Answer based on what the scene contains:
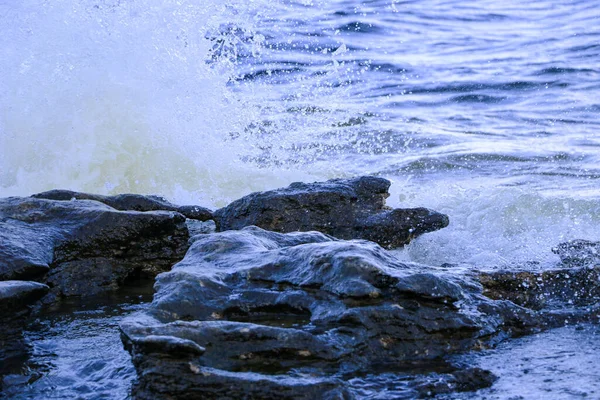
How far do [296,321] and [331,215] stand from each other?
6.16ft

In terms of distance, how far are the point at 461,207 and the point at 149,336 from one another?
4.14 metres

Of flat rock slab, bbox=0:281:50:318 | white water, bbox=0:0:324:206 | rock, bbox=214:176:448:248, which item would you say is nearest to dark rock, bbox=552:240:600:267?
rock, bbox=214:176:448:248

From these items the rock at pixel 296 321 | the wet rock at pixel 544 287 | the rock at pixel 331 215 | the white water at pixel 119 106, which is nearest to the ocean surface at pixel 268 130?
the white water at pixel 119 106

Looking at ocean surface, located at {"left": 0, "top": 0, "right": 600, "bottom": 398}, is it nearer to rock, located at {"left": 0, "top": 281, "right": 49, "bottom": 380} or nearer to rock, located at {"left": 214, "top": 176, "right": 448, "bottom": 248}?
rock, located at {"left": 214, "top": 176, "right": 448, "bottom": 248}

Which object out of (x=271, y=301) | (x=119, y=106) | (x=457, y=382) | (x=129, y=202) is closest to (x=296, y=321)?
(x=271, y=301)

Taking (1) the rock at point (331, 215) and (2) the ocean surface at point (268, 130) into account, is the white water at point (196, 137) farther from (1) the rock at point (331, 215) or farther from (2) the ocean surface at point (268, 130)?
(1) the rock at point (331, 215)

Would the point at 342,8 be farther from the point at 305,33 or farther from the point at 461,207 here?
the point at 461,207

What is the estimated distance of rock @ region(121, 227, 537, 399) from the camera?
2760mm

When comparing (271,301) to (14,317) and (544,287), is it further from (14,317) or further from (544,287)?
(544,287)

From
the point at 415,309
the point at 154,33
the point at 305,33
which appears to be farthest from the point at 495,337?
the point at 305,33

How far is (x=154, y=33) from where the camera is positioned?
897 cm

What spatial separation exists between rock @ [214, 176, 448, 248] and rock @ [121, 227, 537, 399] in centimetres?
117

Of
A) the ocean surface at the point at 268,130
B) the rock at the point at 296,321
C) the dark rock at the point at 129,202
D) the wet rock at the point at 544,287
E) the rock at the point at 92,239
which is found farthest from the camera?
the ocean surface at the point at 268,130

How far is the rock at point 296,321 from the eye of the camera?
9.05 ft
